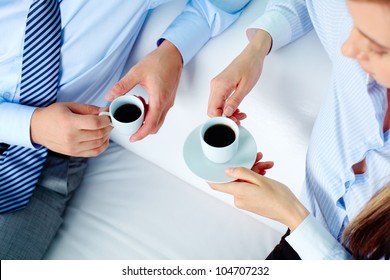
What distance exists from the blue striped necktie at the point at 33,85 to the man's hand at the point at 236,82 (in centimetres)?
43

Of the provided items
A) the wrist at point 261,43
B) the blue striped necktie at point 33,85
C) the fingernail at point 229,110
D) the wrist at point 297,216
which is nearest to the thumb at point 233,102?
the fingernail at point 229,110

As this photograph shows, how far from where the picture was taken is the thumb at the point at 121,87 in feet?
3.62

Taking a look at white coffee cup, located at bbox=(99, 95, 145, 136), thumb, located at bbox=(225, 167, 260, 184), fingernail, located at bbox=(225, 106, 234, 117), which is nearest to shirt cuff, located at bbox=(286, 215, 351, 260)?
thumb, located at bbox=(225, 167, 260, 184)

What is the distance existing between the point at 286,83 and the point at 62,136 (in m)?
0.58

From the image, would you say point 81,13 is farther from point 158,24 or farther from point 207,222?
point 207,222

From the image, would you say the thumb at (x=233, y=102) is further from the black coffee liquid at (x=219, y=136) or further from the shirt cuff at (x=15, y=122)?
the shirt cuff at (x=15, y=122)

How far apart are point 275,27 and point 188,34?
230 millimetres

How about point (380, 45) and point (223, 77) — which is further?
point (223, 77)

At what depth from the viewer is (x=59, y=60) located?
1.17 metres

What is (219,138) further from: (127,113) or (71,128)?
(71,128)

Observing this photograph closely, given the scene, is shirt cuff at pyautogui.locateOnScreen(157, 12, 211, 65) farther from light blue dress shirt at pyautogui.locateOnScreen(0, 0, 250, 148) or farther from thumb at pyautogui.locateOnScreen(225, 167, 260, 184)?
thumb at pyautogui.locateOnScreen(225, 167, 260, 184)

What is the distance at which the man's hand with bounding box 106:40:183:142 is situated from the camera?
1102 mm

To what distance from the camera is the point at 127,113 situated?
105 cm
